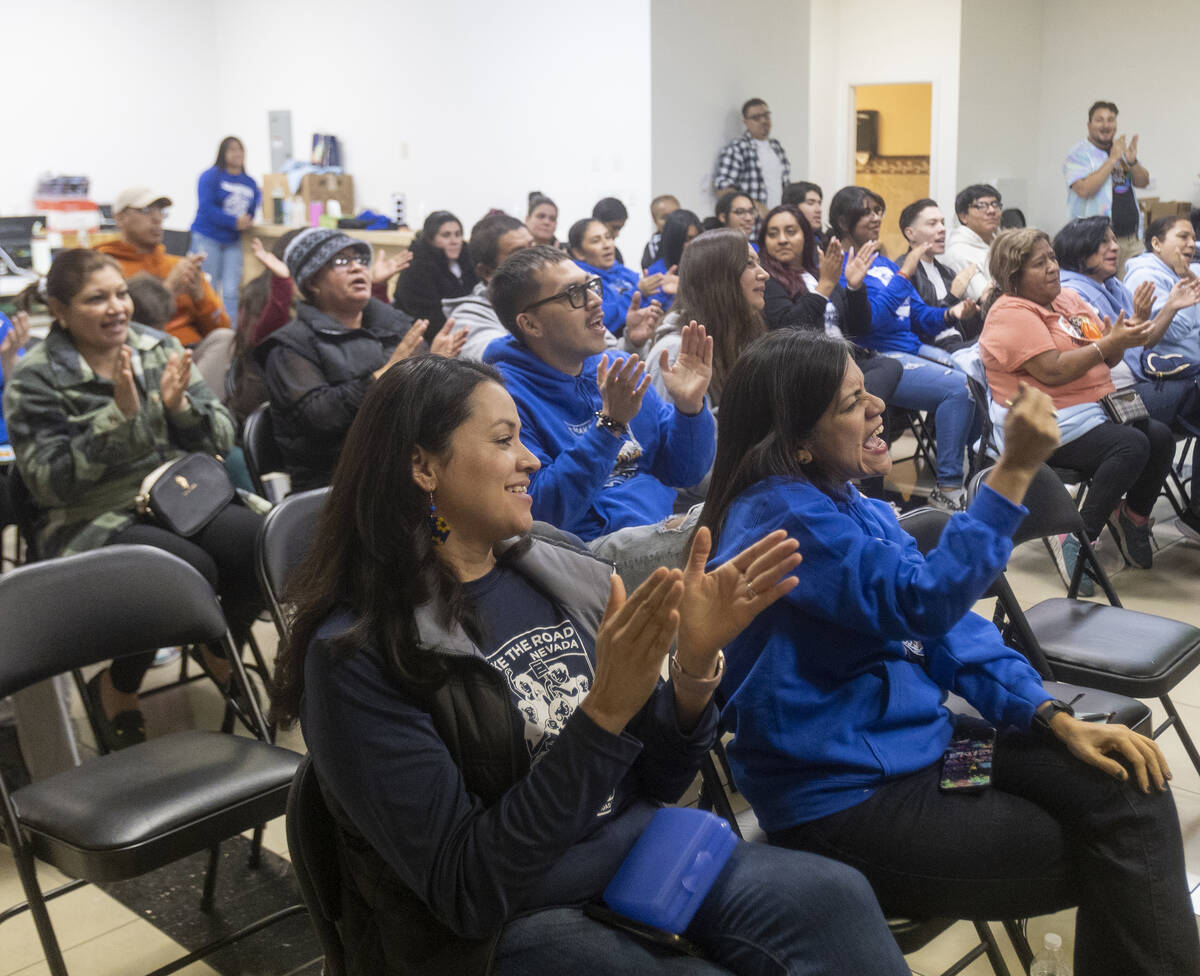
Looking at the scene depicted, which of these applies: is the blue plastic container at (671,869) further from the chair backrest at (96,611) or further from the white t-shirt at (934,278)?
the white t-shirt at (934,278)

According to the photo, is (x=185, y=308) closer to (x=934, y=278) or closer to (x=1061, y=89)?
(x=934, y=278)

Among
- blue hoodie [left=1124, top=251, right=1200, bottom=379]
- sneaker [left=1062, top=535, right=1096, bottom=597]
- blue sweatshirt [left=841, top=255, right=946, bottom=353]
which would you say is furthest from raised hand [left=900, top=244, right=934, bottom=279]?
sneaker [left=1062, top=535, right=1096, bottom=597]

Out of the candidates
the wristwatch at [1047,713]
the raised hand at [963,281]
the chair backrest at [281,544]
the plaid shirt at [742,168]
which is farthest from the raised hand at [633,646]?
the plaid shirt at [742,168]

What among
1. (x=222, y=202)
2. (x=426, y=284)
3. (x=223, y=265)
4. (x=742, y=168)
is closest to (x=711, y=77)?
(x=742, y=168)

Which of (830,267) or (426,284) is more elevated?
(830,267)

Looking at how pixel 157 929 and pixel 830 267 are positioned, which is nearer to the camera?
pixel 157 929

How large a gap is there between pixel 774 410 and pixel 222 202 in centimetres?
816

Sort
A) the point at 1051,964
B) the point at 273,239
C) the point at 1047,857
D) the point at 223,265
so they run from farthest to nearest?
the point at 273,239 < the point at 223,265 < the point at 1051,964 < the point at 1047,857

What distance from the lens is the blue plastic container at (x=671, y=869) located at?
1.35m

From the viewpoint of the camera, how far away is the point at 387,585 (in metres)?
1.39

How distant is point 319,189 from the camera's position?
10.2 metres

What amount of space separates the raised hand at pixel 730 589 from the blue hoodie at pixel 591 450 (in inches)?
41.8

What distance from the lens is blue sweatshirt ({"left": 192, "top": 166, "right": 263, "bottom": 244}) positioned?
9.00m

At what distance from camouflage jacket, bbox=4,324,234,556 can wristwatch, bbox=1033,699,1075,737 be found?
2.25m
